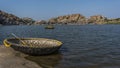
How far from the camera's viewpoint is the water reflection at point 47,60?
53.7 ft

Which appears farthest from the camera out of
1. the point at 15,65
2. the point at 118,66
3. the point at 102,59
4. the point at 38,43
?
the point at 38,43

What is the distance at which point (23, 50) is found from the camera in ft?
63.9

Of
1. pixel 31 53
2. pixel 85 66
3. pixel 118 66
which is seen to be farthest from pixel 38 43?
pixel 118 66

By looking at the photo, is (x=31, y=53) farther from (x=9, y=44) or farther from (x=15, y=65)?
(x=15, y=65)

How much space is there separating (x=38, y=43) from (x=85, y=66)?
8676 millimetres

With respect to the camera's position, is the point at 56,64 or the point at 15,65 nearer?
the point at 15,65

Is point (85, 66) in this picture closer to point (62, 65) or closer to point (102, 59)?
point (62, 65)

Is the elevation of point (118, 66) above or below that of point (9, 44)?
below

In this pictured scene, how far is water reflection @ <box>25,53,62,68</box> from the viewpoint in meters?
16.4

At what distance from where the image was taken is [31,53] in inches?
765

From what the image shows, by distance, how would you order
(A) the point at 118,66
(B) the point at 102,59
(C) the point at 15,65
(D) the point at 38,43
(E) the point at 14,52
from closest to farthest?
(C) the point at 15,65 < (A) the point at 118,66 < (B) the point at 102,59 < (E) the point at 14,52 < (D) the point at 38,43

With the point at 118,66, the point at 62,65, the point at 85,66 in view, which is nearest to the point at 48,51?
the point at 62,65

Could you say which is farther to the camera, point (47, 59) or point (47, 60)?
point (47, 59)

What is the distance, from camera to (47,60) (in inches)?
701
